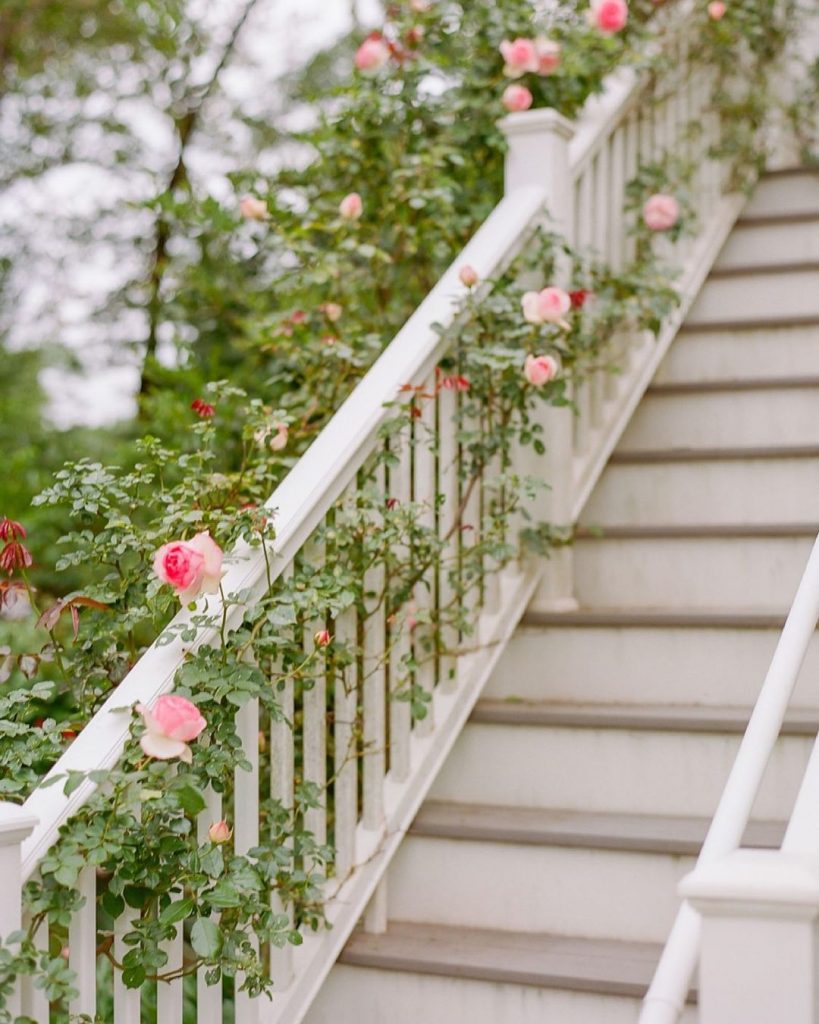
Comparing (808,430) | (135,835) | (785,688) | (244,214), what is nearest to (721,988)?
(785,688)

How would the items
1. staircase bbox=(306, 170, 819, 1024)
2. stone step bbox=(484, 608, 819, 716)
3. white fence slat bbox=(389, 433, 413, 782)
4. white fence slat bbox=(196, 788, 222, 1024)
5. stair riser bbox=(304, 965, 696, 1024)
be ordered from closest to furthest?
white fence slat bbox=(196, 788, 222, 1024)
stair riser bbox=(304, 965, 696, 1024)
staircase bbox=(306, 170, 819, 1024)
white fence slat bbox=(389, 433, 413, 782)
stone step bbox=(484, 608, 819, 716)

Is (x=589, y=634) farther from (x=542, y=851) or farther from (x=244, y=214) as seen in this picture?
(x=244, y=214)

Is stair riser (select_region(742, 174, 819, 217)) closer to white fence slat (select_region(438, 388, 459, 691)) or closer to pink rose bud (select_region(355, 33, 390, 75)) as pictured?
pink rose bud (select_region(355, 33, 390, 75))

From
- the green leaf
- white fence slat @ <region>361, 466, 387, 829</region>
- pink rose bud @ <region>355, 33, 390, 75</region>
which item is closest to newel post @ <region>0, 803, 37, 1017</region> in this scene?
the green leaf

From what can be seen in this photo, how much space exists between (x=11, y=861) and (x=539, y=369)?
4.91 ft

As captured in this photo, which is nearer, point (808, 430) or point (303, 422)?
point (303, 422)

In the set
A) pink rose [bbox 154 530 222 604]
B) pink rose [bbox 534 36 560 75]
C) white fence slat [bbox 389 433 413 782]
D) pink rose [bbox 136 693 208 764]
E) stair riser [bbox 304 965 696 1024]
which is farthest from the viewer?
pink rose [bbox 534 36 560 75]

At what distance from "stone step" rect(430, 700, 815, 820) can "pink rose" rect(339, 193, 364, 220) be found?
1304mm

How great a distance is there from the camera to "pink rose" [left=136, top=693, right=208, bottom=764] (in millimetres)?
1755

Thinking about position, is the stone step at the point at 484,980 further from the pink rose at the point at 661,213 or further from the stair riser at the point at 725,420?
the pink rose at the point at 661,213

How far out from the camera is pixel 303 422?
10.2ft

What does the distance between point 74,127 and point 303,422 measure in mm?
3875

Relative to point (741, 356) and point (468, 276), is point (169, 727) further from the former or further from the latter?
point (741, 356)

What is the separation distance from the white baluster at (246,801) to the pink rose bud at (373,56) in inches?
77.3
